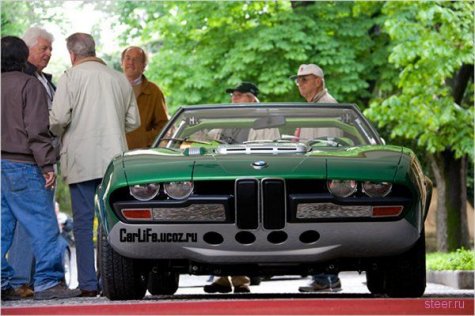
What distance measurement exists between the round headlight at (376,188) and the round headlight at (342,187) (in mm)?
75

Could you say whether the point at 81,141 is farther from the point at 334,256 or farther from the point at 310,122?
the point at 334,256

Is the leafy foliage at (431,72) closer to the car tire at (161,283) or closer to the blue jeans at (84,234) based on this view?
the car tire at (161,283)

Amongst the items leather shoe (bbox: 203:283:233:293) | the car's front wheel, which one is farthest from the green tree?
the car's front wheel

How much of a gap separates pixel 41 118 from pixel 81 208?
69 centimetres

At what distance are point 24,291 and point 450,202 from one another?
14.9 metres

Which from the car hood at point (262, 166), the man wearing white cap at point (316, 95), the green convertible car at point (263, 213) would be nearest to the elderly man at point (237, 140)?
the man wearing white cap at point (316, 95)

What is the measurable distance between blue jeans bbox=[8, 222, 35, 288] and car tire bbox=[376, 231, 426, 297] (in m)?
3.27

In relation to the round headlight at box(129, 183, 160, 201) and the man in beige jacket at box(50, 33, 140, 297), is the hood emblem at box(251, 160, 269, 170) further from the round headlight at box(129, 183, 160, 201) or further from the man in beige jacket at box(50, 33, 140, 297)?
the man in beige jacket at box(50, 33, 140, 297)

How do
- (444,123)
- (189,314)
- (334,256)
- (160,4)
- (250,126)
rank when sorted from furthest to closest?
(160,4) → (444,123) → (250,126) → (334,256) → (189,314)

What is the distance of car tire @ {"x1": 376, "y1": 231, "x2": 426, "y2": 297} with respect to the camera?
793cm

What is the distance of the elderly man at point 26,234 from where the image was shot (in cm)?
1017

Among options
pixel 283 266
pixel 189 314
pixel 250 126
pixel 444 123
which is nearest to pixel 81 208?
pixel 250 126

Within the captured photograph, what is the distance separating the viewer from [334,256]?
7.53 meters

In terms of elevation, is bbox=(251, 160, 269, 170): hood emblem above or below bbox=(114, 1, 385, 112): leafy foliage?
above
